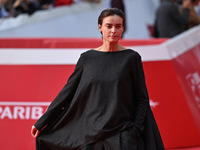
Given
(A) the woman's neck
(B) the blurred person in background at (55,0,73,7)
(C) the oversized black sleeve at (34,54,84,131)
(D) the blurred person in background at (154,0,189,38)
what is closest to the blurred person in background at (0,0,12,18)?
(B) the blurred person in background at (55,0,73,7)

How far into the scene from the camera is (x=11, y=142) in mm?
4090

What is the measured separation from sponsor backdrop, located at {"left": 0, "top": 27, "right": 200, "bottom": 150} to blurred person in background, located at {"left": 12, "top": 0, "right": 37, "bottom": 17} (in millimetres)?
4830

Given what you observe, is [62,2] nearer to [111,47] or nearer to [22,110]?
[22,110]

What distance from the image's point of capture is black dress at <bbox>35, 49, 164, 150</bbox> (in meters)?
2.71

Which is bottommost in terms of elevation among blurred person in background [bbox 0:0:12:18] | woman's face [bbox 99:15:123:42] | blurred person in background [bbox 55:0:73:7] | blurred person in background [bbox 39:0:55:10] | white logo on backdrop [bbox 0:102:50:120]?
white logo on backdrop [bbox 0:102:50:120]

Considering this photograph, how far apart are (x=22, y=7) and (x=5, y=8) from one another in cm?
38

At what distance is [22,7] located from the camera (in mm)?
9297

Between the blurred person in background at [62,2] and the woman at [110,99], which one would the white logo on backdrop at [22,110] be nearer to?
the woman at [110,99]

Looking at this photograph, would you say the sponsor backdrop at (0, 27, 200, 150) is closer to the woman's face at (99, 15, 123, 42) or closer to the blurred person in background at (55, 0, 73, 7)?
the woman's face at (99, 15, 123, 42)

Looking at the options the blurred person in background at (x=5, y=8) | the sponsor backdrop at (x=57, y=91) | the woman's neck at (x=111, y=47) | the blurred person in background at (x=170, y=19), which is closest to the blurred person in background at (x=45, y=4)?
the blurred person in background at (x=5, y=8)

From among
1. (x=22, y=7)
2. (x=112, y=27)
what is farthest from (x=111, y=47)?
(x=22, y=7)

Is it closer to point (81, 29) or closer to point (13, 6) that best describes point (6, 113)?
point (13, 6)

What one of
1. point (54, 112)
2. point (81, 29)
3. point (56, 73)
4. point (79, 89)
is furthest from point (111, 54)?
point (81, 29)

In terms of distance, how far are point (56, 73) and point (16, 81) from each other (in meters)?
0.43
